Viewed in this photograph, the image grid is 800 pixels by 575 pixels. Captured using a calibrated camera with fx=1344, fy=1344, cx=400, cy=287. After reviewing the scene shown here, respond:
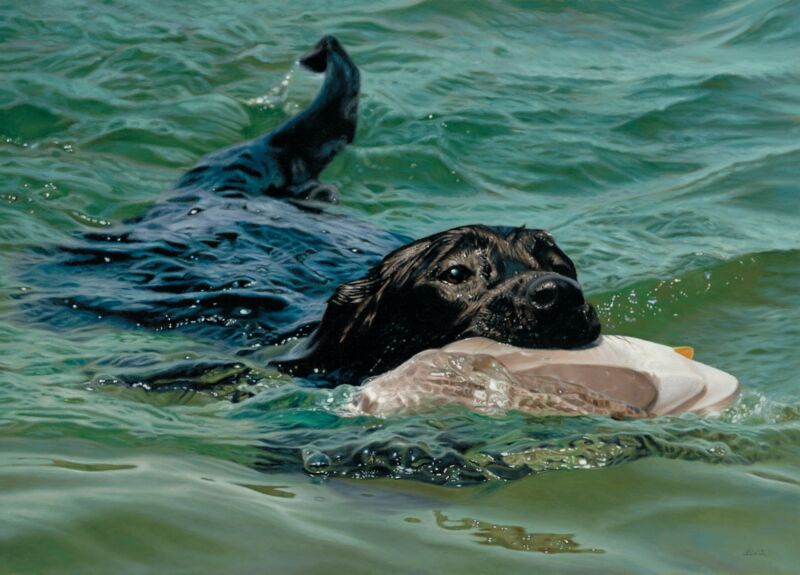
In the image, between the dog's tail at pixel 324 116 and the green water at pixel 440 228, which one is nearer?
the green water at pixel 440 228

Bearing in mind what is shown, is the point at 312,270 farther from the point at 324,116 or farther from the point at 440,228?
the point at 440,228

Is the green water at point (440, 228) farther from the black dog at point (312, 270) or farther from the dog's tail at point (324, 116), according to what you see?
the dog's tail at point (324, 116)

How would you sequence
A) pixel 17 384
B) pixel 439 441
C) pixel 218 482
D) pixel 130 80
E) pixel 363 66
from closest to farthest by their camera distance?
pixel 218 482 < pixel 439 441 < pixel 17 384 < pixel 130 80 < pixel 363 66

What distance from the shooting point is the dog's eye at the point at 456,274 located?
432 cm

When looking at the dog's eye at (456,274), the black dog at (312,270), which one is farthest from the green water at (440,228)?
the dog's eye at (456,274)

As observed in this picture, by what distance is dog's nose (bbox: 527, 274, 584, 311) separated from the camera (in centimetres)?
407

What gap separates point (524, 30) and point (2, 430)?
25.7 feet

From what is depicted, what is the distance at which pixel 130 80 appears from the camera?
892cm

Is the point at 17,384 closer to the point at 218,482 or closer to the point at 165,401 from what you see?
the point at 165,401

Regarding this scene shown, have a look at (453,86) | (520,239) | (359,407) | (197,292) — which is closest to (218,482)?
(359,407)

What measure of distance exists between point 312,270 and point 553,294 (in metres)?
1.96
